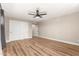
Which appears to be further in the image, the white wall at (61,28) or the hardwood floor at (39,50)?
the white wall at (61,28)

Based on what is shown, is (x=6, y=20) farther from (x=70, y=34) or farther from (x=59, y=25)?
(x=70, y=34)

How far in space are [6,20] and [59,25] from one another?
5.12ft

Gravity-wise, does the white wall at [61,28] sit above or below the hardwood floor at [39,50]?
above

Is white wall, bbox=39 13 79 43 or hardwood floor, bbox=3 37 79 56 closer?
hardwood floor, bbox=3 37 79 56

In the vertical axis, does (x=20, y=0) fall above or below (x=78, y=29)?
above

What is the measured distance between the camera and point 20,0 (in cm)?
83

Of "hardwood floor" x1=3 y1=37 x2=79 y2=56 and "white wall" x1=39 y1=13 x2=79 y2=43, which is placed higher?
"white wall" x1=39 y1=13 x2=79 y2=43

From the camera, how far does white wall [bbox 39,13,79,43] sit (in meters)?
2.17

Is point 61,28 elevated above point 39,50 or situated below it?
above

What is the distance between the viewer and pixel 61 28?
2.38 metres

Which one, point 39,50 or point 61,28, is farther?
point 61,28

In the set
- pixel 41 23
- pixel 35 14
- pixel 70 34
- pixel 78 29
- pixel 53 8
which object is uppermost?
pixel 53 8

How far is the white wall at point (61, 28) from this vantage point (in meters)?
2.17

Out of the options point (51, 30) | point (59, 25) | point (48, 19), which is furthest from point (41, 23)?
point (59, 25)
